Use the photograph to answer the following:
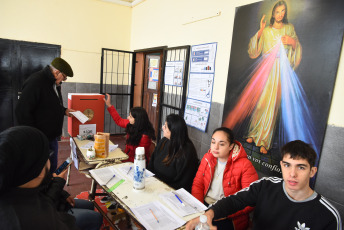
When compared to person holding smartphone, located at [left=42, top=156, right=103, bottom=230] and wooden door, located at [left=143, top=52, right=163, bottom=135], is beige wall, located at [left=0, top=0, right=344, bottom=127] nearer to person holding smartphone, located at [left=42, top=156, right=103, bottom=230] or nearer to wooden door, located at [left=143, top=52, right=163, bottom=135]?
wooden door, located at [left=143, top=52, right=163, bottom=135]

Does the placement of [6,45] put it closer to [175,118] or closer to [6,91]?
[6,91]

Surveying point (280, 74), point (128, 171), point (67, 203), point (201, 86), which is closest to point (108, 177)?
point (128, 171)

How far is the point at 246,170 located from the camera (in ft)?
5.80

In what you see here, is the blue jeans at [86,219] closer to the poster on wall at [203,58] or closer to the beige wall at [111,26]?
the beige wall at [111,26]

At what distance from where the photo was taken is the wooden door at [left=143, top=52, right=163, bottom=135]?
4613 millimetres

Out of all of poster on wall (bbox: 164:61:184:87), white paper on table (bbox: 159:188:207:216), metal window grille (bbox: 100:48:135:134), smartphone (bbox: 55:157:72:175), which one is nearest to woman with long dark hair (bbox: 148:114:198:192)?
white paper on table (bbox: 159:188:207:216)

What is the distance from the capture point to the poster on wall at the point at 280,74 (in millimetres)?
1810

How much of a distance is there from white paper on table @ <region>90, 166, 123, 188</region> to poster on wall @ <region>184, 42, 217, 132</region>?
161 cm

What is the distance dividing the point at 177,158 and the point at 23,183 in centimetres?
140

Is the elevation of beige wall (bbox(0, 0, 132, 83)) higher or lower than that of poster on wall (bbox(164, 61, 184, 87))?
higher

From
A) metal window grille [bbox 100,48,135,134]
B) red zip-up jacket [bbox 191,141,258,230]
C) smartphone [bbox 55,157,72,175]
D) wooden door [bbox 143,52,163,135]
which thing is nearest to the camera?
smartphone [bbox 55,157,72,175]

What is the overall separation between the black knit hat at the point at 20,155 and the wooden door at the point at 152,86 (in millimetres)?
3578

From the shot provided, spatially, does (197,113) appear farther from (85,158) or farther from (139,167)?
(139,167)

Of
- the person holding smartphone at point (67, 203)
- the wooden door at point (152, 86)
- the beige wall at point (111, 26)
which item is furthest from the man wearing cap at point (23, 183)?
the wooden door at point (152, 86)
